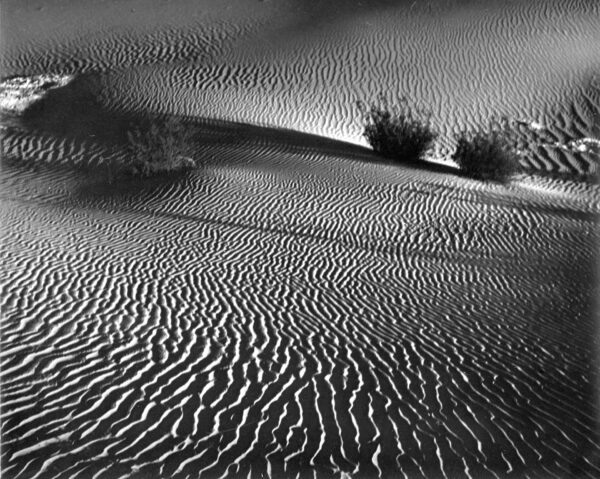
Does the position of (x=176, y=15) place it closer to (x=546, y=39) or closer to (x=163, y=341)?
(x=546, y=39)

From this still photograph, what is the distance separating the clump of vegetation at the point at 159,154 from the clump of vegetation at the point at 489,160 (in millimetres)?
5824

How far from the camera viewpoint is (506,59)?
73.4ft

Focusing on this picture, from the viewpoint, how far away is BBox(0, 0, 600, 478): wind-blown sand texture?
13.8ft

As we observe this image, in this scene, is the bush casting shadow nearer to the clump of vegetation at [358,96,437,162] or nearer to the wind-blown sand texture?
the wind-blown sand texture

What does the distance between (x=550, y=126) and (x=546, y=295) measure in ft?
38.4

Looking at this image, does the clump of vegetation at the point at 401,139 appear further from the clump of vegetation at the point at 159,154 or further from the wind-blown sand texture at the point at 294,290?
the clump of vegetation at the point at 159,154

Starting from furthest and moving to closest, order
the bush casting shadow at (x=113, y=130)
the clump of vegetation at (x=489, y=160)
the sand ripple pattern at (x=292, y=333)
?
1. the clump of vegetation at (x=489, y=160)
2. the bush casting shadow at (x=113, y=130)
3. the sand ripple pattern at (x=292, y=333)

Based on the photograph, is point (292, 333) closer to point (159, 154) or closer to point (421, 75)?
point (159, 154)

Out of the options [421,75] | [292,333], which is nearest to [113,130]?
[421,75]

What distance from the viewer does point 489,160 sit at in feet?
47.8

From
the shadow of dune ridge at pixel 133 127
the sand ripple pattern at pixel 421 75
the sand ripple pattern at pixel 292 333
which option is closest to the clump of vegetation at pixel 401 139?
the shadow of dune ridge at pixel 133 127

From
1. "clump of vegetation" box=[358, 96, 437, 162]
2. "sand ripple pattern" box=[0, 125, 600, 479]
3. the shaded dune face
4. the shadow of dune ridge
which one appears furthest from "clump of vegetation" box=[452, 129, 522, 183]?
"sand ripple pattern" box=[0, 125, 600, 479]

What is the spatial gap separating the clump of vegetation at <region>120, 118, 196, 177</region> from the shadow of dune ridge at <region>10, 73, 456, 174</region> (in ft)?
1.36

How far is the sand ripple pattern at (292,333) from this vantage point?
4098 millimetres
